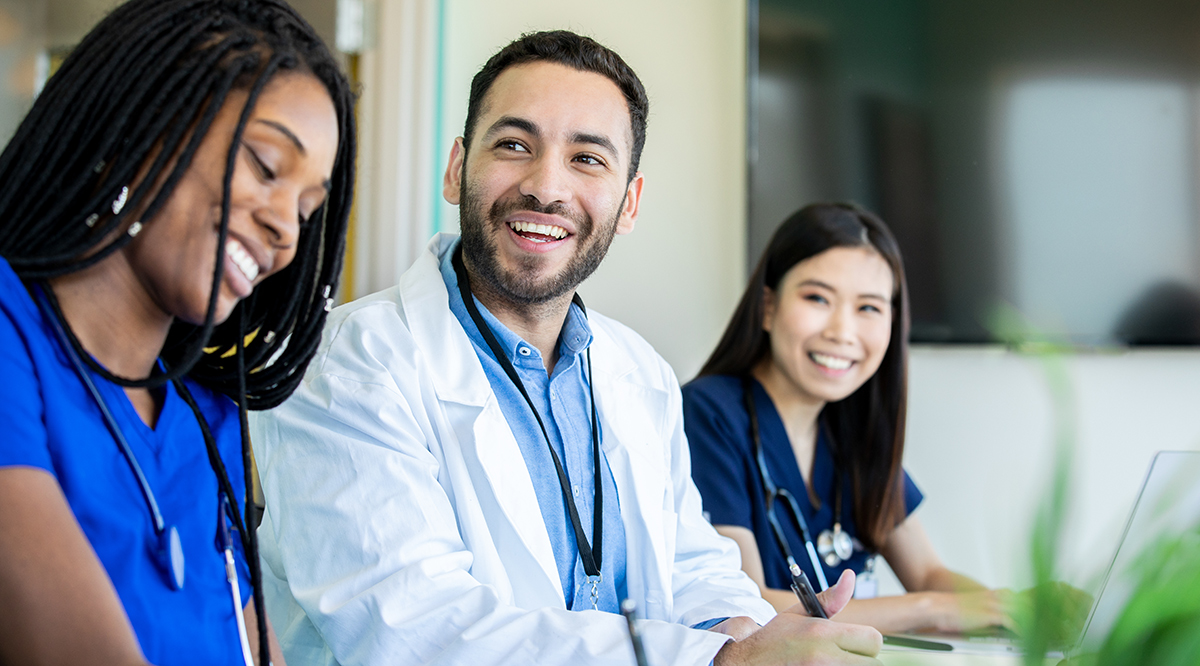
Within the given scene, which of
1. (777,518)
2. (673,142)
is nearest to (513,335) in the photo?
(777,518)

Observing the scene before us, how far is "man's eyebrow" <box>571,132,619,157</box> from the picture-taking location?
1306mm

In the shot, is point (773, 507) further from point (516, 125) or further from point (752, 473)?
point (516, 125)

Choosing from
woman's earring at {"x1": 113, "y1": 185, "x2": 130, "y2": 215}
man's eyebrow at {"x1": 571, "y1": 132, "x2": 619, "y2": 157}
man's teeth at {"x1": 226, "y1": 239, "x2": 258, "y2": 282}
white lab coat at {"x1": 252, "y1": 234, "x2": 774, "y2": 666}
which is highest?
man's eyebrow at {"x1": 571, "y1": 132, "x2": 619, "y2": 157}

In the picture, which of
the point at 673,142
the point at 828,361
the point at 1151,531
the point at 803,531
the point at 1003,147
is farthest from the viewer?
the point at 673,142

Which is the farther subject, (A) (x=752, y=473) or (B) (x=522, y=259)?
(A) (x=752, y=473)

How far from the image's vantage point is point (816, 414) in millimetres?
1897

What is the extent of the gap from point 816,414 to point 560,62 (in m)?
0.94

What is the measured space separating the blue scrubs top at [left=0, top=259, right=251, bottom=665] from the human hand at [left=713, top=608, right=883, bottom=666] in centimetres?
50

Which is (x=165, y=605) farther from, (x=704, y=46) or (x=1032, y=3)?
(x=1032, y=3)

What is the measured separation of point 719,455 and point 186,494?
1.07m

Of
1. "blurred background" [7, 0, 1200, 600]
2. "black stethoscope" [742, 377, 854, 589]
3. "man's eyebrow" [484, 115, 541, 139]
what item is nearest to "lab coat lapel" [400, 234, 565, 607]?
"man's eyebrow" [484, 115, 541, 139]

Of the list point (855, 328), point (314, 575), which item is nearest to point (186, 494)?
point (314, 575)

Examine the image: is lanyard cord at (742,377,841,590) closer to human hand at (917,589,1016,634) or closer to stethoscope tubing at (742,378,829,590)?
stethoscope tubing at (742,378,829,590)

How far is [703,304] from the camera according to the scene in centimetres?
237
